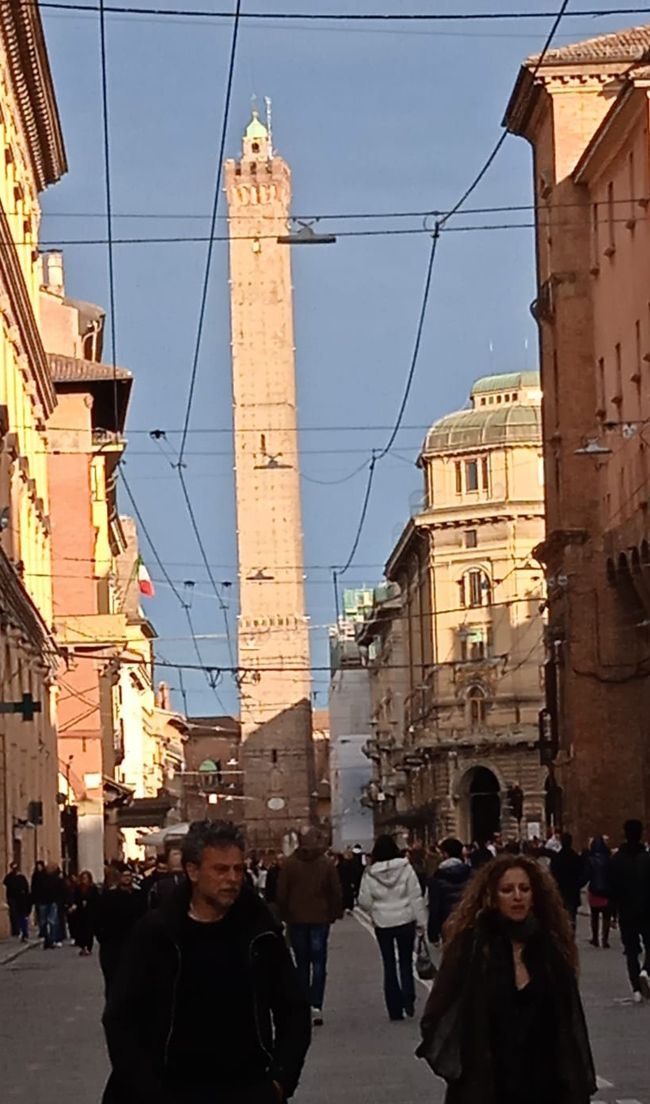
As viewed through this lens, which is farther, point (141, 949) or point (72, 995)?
point (72, 995)

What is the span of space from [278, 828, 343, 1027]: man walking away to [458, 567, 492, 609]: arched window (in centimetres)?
7399

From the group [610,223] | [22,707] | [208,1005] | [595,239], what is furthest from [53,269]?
[208,1005]

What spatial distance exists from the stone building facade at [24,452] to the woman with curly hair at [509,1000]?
30.3 m

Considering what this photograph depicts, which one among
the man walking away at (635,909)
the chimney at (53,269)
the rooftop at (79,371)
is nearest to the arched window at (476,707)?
the chimney at (53,269)

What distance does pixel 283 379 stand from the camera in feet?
412

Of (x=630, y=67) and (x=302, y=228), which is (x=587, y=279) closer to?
(x=630, y=67)

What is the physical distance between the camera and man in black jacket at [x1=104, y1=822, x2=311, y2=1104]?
6.77 metres

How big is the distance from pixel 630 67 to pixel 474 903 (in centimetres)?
4820

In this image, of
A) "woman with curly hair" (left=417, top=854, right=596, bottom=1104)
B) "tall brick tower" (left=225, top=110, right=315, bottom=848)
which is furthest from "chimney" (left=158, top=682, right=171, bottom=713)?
"woman with curly hair" (left=417, top=854, right=596, bottom=1104)

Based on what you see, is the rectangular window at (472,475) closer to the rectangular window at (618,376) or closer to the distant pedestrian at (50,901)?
the rectangular window at (618,376)

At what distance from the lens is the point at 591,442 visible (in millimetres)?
53906

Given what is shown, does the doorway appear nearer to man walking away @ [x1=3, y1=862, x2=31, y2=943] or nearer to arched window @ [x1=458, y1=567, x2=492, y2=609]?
arched window @ [x1=458, y1=567, x2=492, y2=609]

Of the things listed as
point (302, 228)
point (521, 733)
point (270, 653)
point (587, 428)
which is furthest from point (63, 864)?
point (270, 653)

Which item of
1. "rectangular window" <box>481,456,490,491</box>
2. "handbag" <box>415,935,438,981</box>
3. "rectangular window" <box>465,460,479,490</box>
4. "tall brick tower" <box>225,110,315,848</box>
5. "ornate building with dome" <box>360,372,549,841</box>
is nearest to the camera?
"handbag" <box>415,935,438,981</box>
